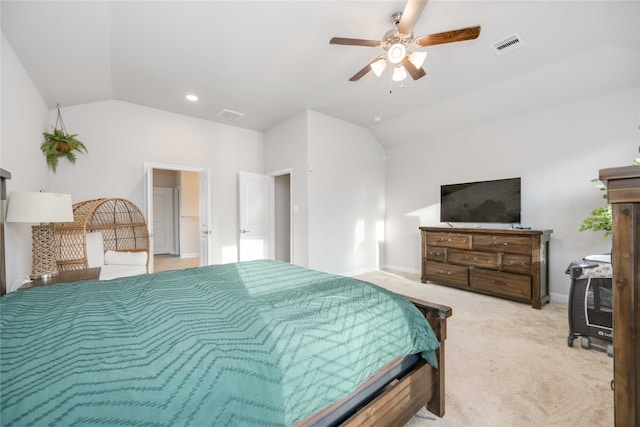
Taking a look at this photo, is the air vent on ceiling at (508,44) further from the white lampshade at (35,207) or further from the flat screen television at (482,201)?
the white lampshade at (35,207)

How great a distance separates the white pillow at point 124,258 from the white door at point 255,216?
151cm

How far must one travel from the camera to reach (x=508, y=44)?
2.63 metres

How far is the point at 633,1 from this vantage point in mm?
2105

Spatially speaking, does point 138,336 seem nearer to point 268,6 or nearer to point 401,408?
point 401,408

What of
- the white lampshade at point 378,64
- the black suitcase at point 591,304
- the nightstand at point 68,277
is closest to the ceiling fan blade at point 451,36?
the white lampshade at point 378,64

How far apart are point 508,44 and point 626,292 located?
2894 millimetres

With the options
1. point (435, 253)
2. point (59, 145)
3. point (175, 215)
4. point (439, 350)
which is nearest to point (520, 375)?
point (439, 350)

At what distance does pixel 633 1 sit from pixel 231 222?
5.30 m

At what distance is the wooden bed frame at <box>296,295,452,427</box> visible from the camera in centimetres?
109

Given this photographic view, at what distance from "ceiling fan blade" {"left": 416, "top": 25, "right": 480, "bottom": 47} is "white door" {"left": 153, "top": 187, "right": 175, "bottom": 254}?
23.7 ft

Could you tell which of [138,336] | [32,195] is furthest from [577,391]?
[32,195]

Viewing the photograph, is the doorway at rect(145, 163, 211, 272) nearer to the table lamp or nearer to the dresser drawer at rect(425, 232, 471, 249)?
the table lamp

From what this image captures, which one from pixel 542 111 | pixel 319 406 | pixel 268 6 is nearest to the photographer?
pixel 319 406

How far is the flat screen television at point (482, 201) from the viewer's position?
3.62 meters
